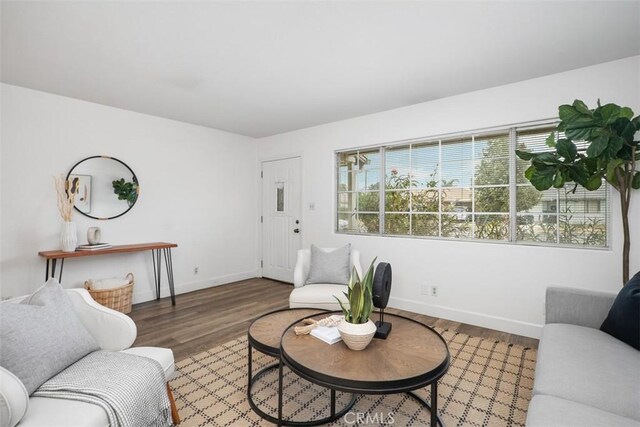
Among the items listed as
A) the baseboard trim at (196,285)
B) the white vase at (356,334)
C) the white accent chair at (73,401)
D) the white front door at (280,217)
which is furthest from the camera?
the white front door at (280,217)

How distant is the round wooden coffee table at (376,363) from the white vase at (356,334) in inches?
1.7

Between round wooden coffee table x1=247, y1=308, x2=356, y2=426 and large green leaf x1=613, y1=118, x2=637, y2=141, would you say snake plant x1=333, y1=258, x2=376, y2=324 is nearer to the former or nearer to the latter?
round wooden coffee table x1=247, y1=308, x2=356, y2=426

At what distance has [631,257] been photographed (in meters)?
2.48

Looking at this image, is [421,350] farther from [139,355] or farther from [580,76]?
[580,76]

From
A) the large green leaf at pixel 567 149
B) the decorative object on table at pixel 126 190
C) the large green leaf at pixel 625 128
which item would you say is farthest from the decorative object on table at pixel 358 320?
the decorative object on table at pixel 126 190

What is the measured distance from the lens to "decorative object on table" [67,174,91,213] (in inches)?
136

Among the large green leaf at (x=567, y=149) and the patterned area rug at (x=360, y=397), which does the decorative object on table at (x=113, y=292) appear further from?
the large green leaf at (x=567, y=149)

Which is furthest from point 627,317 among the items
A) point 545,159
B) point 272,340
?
point 272,340

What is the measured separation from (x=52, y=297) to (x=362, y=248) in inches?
123

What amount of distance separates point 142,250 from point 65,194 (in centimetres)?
97

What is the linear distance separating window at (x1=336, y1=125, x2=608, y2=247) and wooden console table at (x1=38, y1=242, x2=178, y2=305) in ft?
7.60

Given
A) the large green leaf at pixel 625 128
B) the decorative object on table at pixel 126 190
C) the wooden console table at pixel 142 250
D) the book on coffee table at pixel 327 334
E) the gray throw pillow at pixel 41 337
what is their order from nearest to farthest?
the gray throw pillow at pixel 41 337 → the book on coffee table at pixel 327 334 → the large green leaf at pixel 625 128 → the wooden console table at pixel 142 250 → the decorative object on table at pixel 126 190

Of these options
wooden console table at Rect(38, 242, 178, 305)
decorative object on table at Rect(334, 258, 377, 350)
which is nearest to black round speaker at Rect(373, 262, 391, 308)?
decorative object on table at Rect(334, 258, 377, 350)

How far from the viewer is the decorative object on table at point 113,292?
3.22m
